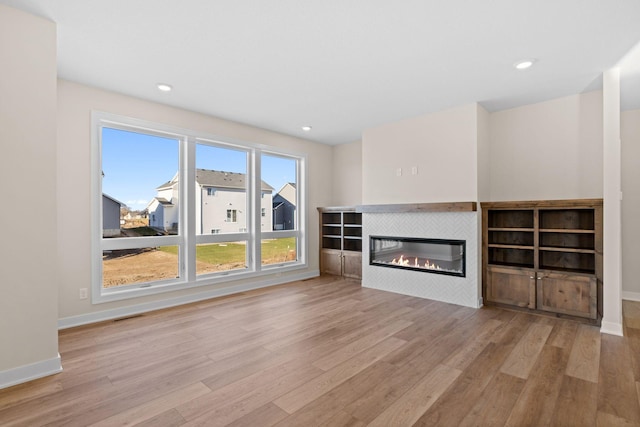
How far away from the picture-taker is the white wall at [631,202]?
4.14 metres

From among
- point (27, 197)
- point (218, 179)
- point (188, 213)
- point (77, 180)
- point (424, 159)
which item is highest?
point (424, 159)

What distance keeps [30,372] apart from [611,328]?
198 inches

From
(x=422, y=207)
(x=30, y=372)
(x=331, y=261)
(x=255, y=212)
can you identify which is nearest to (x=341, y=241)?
(x=331, y=261)

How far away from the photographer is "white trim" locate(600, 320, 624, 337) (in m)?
3.03

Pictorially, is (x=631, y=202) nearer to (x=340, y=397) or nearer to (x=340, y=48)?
(x=340, y=48)

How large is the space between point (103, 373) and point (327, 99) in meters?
3.51

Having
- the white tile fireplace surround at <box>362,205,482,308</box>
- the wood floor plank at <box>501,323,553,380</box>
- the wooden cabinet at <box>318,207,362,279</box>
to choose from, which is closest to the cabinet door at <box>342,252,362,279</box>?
the wooden cabinet at <box>318,207,362,279</box>

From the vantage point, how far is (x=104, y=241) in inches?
142

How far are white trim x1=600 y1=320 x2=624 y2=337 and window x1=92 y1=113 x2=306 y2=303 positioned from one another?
419 centimetres

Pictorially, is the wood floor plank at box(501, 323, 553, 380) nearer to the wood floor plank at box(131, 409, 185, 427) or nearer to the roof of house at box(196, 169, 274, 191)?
the wood floor plank at box(131, 409, 185, 427)

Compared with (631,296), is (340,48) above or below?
above

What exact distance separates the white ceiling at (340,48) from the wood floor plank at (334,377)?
2609 millimetres

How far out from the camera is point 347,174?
6.21 metres

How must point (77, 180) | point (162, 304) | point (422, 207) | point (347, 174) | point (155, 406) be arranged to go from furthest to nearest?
point (347, 174) < point (422, 207) < point (162, 304) < point (77, 180) < point (155, 406)
